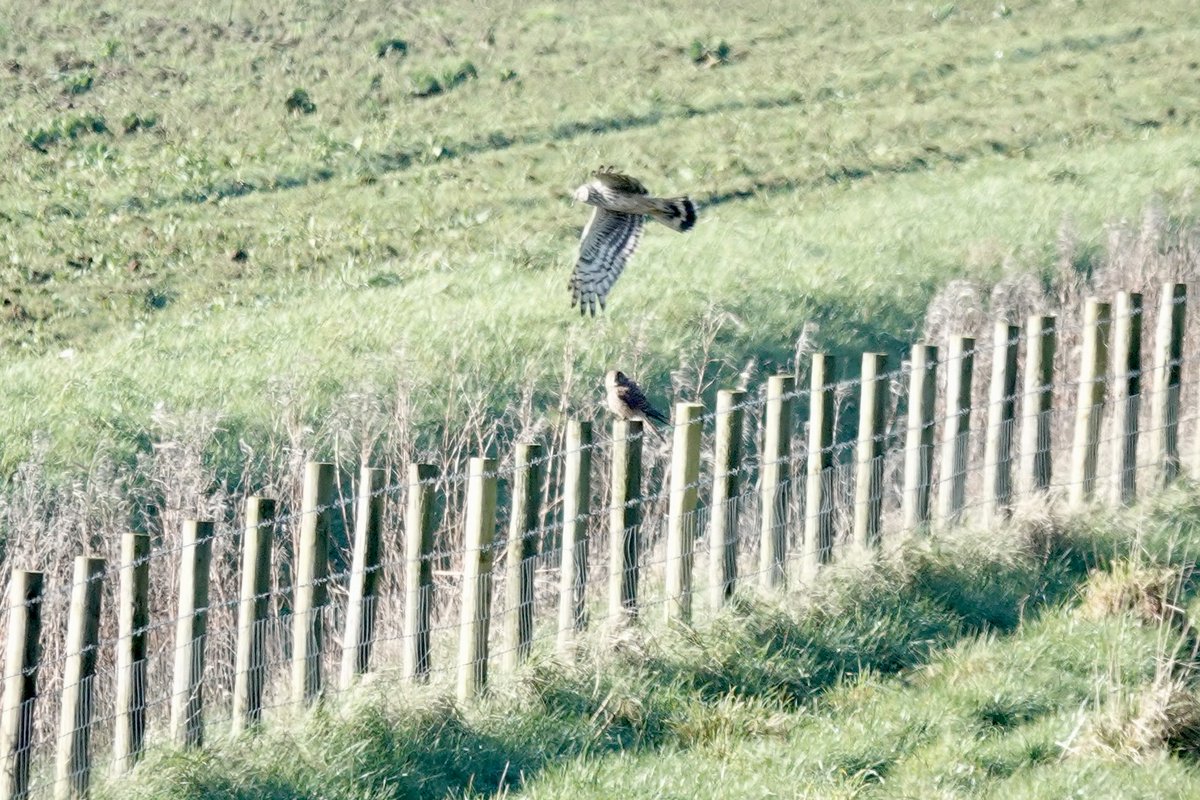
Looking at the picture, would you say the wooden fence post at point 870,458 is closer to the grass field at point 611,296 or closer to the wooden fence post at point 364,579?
the grass field at point 611,296

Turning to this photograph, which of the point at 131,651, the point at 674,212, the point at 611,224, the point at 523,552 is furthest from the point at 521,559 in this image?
the point at 611,224

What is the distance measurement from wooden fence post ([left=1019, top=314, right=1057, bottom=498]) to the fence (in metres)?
0.01

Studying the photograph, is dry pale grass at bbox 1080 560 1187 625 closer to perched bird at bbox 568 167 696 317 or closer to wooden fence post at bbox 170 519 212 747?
perched bird at bbox 568 167 696 317

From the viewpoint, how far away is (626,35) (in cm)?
3141

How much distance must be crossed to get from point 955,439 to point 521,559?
8.14ft

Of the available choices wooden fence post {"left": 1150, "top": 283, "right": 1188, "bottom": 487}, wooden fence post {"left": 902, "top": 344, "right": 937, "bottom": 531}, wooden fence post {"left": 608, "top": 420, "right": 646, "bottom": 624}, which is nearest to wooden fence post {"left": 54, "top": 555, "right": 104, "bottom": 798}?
wooden fence post {"left": 608, "top": 420, "right": 646, "bottom": 624}

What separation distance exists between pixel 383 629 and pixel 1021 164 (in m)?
16.6

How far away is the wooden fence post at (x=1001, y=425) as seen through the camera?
9.18 m

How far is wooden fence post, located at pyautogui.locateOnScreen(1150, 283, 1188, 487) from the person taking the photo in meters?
9.84

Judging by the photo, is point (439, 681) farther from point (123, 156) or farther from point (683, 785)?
point (123, 156)

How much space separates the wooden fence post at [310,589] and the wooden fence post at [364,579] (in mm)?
168

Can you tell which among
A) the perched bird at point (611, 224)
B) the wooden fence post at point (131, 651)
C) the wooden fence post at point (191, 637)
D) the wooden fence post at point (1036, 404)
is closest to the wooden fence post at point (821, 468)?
the wooden fence post at point (1036, 404)

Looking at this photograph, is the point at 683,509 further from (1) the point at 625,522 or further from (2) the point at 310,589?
(2) the point at 310,589

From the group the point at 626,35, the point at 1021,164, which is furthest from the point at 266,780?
the point at 626,35
